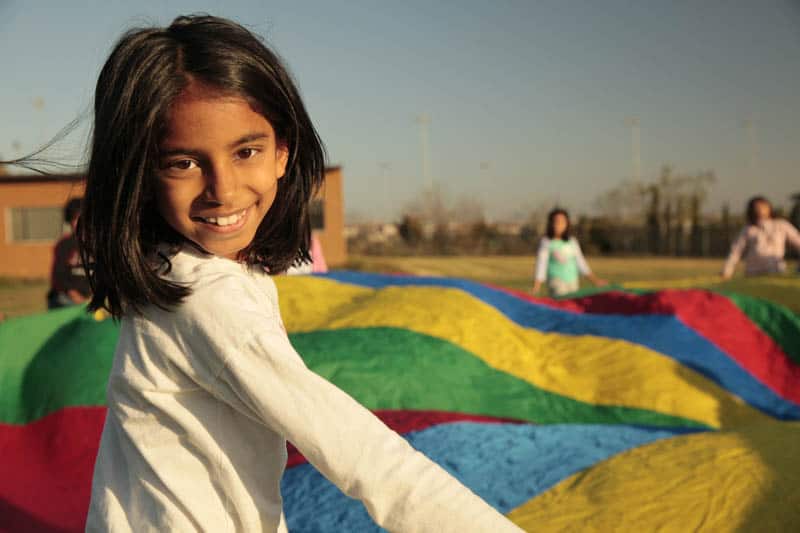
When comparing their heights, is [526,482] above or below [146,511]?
below

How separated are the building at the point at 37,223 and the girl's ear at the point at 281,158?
16.6 metres

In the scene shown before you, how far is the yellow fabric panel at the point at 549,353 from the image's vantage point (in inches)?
116

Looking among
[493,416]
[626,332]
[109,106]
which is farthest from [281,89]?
[626,332]

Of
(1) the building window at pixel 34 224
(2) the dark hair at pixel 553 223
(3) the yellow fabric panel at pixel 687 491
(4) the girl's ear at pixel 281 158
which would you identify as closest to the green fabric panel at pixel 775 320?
(3) the yellow fabric panel at pixel 687 491

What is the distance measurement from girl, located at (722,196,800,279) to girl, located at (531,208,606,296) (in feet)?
3.70

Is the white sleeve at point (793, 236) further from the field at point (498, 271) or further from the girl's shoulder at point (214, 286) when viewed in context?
the girl's shoulder at point (214, 286)

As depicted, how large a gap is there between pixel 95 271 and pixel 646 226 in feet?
84.3

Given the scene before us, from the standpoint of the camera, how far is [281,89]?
3.49 ft

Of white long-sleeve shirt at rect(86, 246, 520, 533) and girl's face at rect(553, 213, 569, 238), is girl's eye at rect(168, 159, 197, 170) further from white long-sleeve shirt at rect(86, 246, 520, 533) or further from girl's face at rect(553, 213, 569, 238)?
girl's face at rect(553, 213, 569, 238)

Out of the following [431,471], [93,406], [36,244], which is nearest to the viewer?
[431,471]

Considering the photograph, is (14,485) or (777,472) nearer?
(777,472)

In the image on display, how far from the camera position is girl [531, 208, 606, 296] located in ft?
20.7

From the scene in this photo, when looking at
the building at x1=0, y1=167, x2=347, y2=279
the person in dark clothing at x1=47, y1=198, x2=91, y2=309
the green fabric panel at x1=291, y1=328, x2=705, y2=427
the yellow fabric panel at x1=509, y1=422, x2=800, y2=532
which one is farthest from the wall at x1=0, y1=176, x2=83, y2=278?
the yellow fabric panel at x1=509, y1=422, x2=800, y2=532

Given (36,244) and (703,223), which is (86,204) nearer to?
(36,244)
